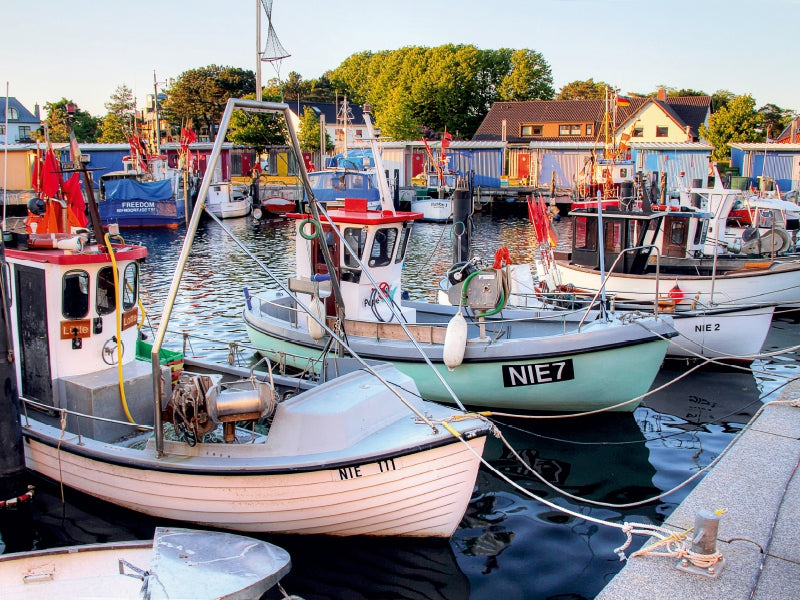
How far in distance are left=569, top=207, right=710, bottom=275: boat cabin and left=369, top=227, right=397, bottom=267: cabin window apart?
17.8ft

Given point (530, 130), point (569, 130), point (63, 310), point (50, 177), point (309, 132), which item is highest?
point (530, 130)

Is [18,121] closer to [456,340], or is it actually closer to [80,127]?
[80,127]

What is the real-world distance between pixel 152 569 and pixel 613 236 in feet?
44.0

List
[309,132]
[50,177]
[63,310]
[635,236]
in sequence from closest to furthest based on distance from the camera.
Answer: [63,310] → [50,177] → [635,236] → [309,132]

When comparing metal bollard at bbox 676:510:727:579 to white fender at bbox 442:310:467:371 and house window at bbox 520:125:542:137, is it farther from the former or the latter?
house window at bbox 520:125:542:137

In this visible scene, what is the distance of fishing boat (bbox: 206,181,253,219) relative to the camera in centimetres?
4250

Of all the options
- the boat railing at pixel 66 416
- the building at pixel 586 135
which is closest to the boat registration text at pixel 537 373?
the boat railing at pixel 66 416

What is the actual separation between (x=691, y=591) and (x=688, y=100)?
69.1m

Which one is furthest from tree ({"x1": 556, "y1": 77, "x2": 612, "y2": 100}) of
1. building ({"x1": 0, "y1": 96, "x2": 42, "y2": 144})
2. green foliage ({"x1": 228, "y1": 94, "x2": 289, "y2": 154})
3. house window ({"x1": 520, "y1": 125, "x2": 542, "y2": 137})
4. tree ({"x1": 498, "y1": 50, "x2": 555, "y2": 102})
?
building ({"x1": 0, "y1": 96, "x2": 42, "y2": 144})

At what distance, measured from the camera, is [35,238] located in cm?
852

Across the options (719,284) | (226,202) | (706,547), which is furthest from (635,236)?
(226,202)

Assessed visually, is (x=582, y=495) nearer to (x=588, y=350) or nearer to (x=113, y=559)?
(x=588, y=350)

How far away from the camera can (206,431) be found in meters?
7.17

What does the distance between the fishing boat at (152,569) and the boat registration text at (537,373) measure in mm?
5238
